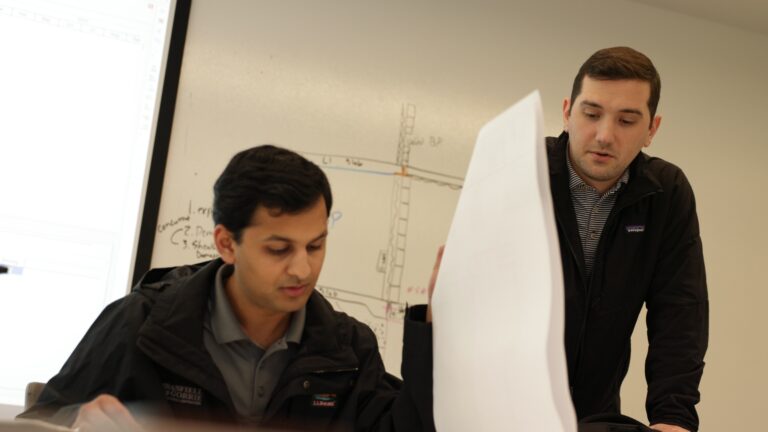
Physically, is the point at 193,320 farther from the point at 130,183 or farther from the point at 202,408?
the point at 130,183

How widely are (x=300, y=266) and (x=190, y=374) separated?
223mm

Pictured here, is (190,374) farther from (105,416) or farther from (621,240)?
(621,240)

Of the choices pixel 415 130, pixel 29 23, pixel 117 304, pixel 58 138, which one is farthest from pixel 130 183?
pixel 117 304

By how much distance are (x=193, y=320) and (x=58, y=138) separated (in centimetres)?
161

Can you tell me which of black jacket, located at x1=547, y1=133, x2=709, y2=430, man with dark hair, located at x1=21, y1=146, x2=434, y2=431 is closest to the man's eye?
man with dark hair, located at x1=21, y1=146, x2=434, y2=431

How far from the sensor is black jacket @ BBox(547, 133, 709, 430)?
1.46 meters

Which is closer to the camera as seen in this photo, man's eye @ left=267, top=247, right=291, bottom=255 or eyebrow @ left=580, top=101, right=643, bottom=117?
man's eye @ left=267, top=247, right=291, bottom=255

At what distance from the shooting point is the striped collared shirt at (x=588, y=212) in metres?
1.50

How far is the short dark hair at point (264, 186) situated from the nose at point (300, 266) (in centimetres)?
7

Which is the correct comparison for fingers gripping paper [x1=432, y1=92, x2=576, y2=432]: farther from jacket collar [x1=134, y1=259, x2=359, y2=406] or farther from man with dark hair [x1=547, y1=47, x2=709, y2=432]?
man with dark hair [x1=547, y1=47, x2=709, y2=432]

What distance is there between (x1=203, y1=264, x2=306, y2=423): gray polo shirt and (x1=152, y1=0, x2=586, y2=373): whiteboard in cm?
150

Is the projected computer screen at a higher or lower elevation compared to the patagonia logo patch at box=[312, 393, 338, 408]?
higher

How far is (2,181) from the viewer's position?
2441 mm

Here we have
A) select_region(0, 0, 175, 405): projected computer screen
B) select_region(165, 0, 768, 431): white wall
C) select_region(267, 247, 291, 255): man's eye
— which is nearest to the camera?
select_region(267, 247, 291, 255): man's eye
